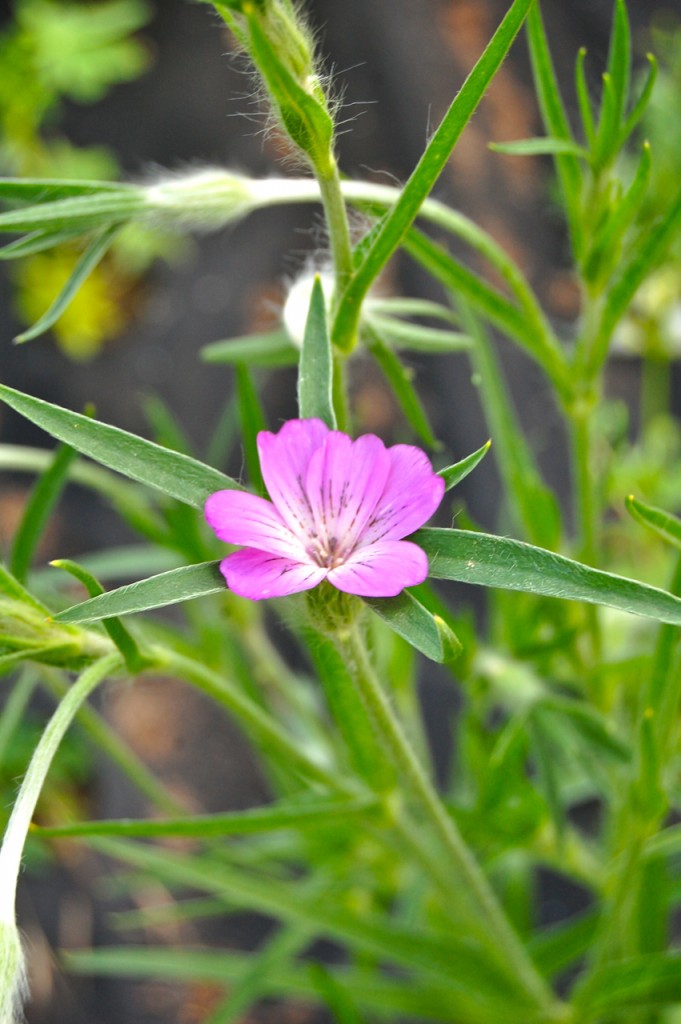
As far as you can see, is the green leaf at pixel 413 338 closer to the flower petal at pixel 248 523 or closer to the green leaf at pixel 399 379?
the green leaf at pixel 399 379

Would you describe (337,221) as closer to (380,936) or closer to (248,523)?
(248,523)

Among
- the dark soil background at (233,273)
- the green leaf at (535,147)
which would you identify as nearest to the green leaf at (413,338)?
the green leaf at (535,147)

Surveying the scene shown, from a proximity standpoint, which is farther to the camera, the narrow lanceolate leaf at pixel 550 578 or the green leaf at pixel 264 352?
the green leaf at pixel 264 352

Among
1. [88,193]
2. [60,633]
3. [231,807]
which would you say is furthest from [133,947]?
[88,193]

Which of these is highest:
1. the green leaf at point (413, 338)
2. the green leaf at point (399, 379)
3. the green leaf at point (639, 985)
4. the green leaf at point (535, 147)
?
the green leaf at point (535, 147)

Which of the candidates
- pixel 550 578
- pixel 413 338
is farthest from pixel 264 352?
pixel 550 578

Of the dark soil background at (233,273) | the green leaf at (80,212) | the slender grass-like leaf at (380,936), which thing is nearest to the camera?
the green leaf at (80,212)
